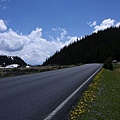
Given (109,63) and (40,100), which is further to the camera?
(109,63)

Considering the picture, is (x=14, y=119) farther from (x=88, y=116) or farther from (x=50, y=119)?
(x=88, y=116)

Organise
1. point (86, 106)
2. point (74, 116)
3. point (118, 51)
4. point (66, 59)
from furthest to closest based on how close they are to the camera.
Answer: point (66, 59) < point (118, 51) < point (86, 106) < point (74, 116)

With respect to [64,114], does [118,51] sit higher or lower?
higher

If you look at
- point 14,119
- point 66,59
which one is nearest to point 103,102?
point 14,119

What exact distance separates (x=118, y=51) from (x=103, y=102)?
491 feet

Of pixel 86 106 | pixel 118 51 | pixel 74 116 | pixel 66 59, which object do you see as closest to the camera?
pixel 74 116

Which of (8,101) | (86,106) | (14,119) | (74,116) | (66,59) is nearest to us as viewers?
(14,119)

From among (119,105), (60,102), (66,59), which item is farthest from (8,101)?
(66,59)

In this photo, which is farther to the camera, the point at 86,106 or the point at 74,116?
the point at 86,106

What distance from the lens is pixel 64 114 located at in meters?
7.34

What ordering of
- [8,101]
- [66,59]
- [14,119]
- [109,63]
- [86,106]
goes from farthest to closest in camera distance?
[66,59]
[109,63]
[8,101]
[86,106]
[14,119]

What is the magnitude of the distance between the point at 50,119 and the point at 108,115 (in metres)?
1.72

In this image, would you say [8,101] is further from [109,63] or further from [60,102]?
[109,63]

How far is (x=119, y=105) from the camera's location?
8562 mm
